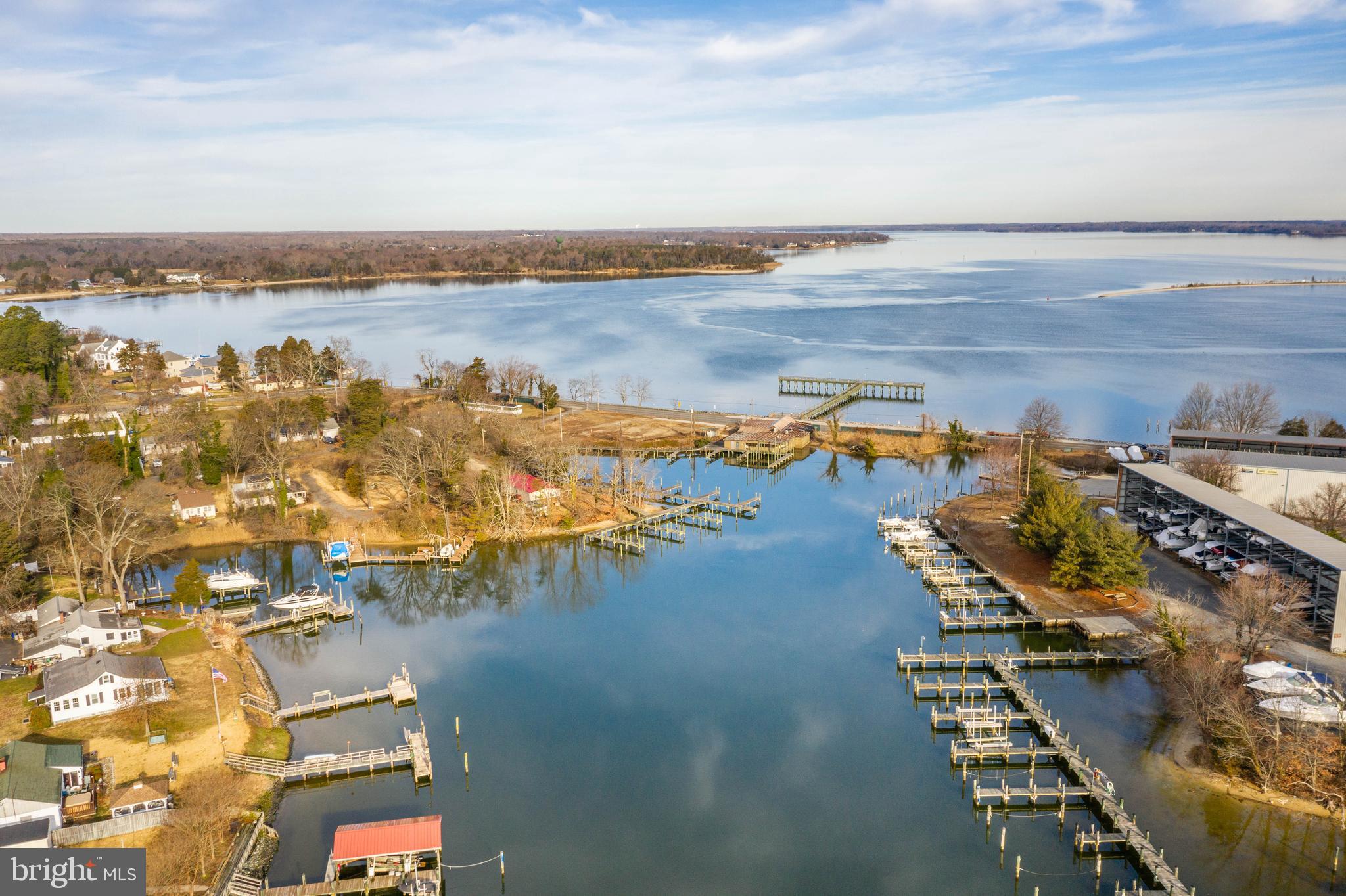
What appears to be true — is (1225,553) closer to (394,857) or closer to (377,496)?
(394,857)

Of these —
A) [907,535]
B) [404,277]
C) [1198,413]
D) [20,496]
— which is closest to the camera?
[20,496]

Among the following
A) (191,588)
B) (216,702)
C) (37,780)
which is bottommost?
(216,702)

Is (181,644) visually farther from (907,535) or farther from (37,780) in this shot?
(907,535)

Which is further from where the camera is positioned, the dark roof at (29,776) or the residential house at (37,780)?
the dark roof at (29,776)

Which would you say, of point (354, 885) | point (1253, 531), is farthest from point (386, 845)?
point (1253, 531)

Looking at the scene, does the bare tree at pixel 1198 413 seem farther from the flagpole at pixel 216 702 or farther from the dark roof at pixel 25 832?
the dark roof at pixel 25 832

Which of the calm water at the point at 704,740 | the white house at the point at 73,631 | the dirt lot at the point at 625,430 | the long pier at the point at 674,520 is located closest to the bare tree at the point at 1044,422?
the long pier at the point at 674,520
